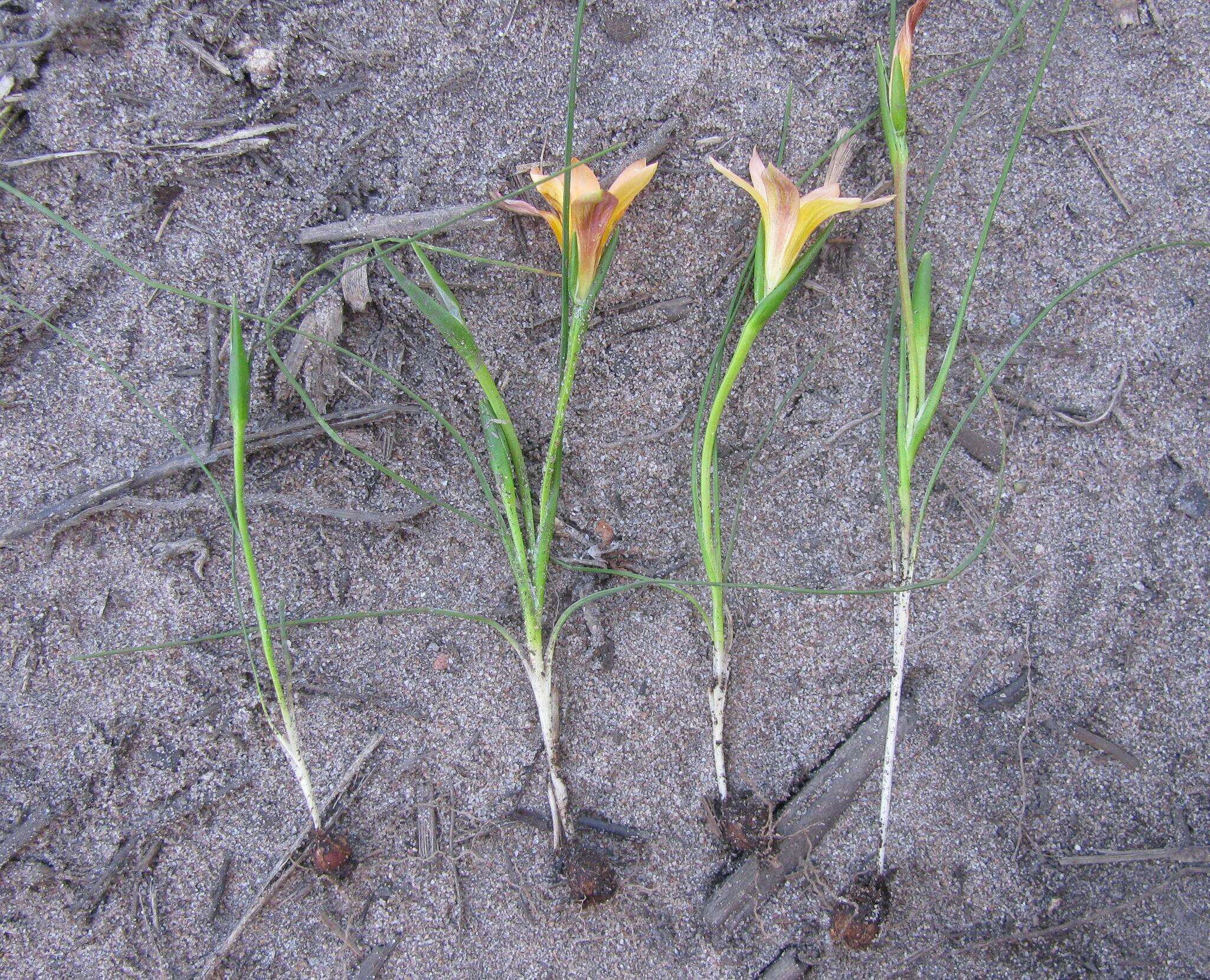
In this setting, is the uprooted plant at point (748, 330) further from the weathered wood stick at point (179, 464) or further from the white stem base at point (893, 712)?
the weathered wood stick at point (179, 464)

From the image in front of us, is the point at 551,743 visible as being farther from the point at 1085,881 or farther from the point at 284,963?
the point at 1085,881

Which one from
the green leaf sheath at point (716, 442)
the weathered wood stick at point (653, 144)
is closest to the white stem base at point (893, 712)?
the green leaf sheath at point (716, 442)

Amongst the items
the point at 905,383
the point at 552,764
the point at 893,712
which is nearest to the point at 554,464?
the point at 552,764

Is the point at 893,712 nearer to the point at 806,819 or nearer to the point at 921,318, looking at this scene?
the point at 806,819

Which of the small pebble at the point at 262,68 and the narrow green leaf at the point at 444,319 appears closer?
the narrow green leaf at the point at 444,319

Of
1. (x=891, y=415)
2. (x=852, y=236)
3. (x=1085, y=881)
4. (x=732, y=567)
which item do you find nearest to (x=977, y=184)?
(x=852, y=236)
